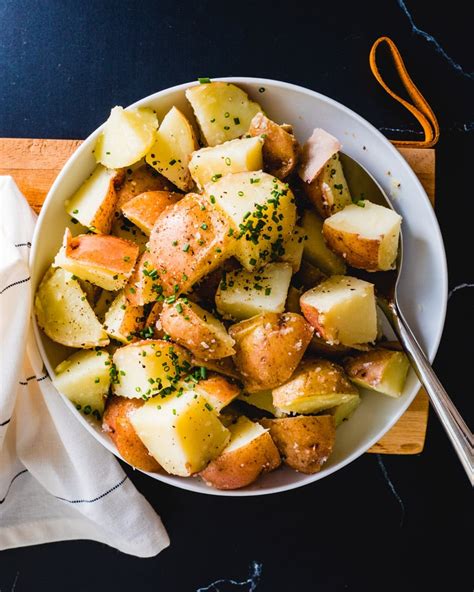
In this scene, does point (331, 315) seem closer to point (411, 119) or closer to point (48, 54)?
point (411, 119)

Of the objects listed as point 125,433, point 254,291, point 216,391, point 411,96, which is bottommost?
point 125,433

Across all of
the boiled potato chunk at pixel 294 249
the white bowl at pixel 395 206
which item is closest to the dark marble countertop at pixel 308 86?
the white bowl at pixel 395 206

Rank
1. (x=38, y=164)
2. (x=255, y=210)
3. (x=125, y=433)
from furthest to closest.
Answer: (x=38, y=164) → (x=125, y=433) → (x=255, y=210)

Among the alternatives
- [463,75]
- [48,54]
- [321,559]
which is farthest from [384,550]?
[48,54]

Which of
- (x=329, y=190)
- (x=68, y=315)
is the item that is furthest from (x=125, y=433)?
(x=329, y=190)

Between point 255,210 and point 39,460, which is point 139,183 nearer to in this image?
point 255,210

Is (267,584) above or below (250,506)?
below
